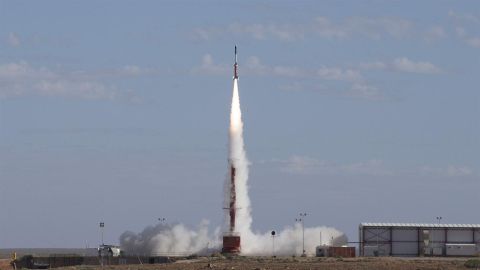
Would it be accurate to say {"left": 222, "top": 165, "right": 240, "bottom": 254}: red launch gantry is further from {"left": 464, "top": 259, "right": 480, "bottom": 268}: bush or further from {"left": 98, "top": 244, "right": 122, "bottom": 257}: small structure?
{"left": 464, "top": 259, "right": 480, "bottom": 268}: bush

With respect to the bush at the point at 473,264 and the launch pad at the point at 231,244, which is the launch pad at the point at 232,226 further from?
the bush at the point at 473,264

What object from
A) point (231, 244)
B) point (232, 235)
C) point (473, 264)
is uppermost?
point (232, 235)

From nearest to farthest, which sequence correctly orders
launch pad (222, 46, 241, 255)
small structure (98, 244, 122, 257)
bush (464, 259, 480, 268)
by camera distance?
bush (464, 259, 480, 268)
launch pad (222, 46, 241, 255)
small structure (98, 244, 122, 257)

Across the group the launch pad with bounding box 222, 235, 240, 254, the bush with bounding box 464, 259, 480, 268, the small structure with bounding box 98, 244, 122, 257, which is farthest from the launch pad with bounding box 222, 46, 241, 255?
the bush with bounding box 464, 259, 480, 268

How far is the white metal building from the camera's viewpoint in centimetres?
18088

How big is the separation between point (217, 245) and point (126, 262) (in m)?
22.7

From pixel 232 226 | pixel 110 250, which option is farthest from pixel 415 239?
pixel 110 250

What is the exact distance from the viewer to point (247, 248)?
18288 centimetres

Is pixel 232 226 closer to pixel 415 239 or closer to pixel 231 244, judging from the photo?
pixel 231 244

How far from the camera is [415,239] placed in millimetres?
181875

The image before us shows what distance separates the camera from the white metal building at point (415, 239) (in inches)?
7121

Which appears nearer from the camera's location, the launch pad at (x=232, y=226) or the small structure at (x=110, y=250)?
the launch pad at (x=232, y=226)

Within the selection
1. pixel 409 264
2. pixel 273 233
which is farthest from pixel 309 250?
pixel 409 264

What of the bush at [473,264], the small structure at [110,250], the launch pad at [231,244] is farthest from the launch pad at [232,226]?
the bush at [473,264]
